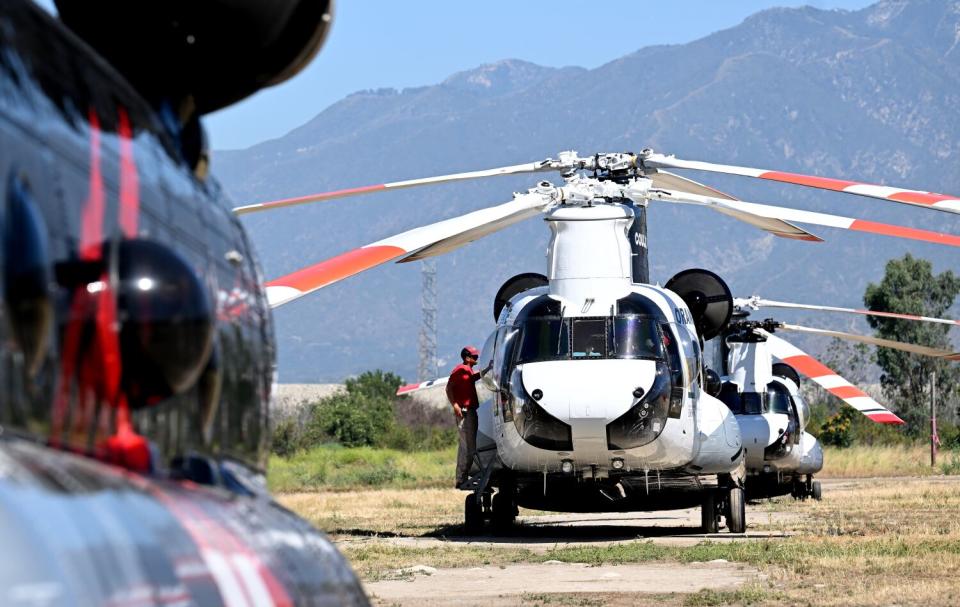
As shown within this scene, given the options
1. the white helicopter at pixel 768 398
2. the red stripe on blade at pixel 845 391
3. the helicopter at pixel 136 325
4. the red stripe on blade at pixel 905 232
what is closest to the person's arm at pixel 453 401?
the red stripe on blade at pixel 905 232

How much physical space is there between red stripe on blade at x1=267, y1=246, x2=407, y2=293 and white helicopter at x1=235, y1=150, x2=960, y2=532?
4.23ft

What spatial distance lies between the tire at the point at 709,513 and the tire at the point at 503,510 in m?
1.66

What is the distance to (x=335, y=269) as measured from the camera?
8.51m

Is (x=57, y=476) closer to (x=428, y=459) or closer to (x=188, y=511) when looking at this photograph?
(x=188, y=511)

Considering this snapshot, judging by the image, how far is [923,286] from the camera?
7150 centimetres

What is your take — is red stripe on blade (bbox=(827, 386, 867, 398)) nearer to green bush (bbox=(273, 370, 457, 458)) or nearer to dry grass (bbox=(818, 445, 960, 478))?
dry grass (bbox=(818, 445, 960, 478))

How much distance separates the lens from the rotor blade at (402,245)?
7.85m

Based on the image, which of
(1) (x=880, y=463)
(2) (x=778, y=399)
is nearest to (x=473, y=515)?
(2) (x=778, y=399)

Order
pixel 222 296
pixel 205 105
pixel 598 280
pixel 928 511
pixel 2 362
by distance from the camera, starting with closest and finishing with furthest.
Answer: pixel 2 362
pixel 222 296
pixel 205 105
pixel 598 280
pixel 928 511

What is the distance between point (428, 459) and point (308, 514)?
19024mm

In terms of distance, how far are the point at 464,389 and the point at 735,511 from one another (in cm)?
268

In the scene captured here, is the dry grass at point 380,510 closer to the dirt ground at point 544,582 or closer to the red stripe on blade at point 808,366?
the dirt ground at point 544,582


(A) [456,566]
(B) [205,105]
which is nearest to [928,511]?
(A) [456,566]

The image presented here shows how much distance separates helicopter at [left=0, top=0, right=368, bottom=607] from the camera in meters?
1.89
